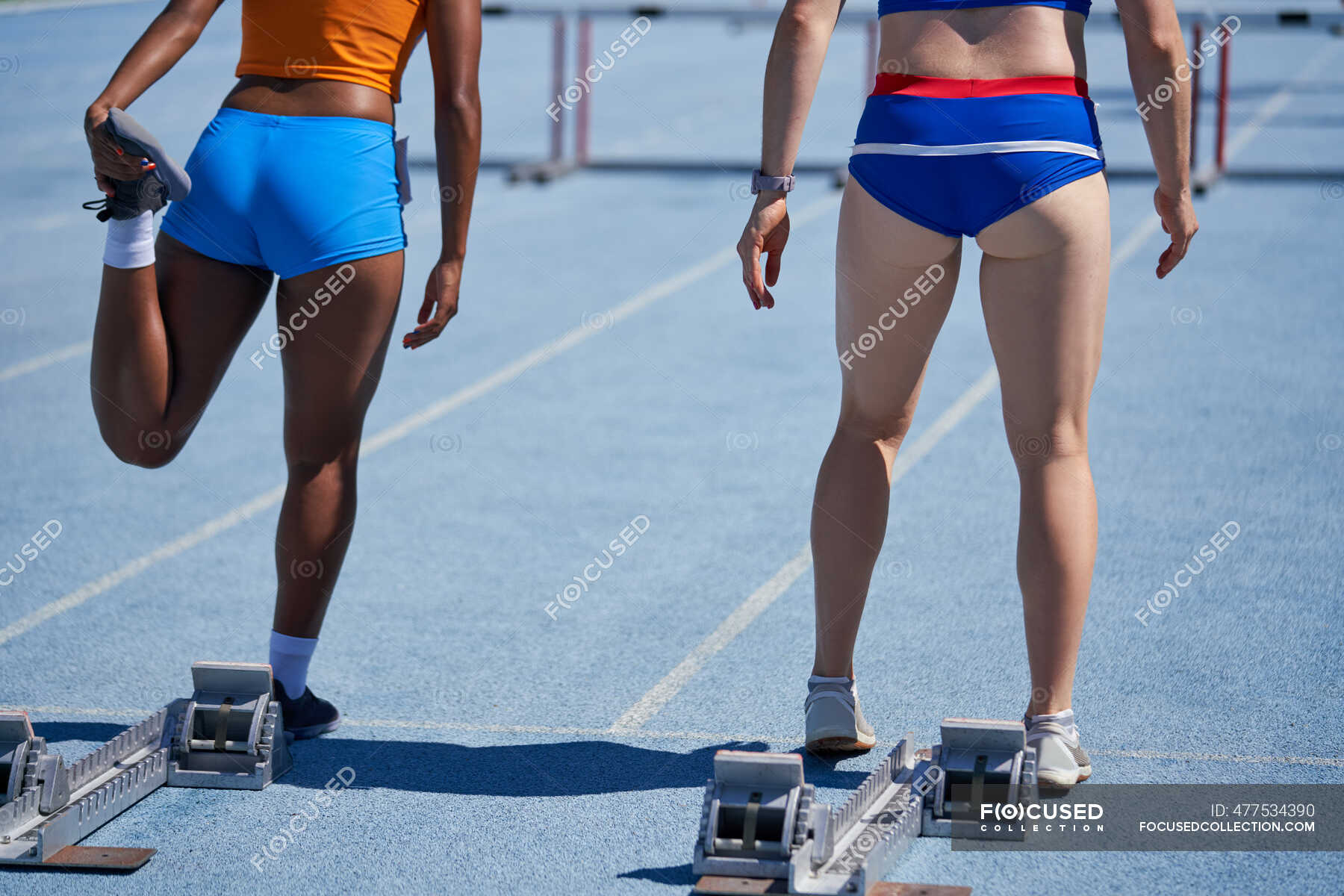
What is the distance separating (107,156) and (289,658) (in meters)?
1.18

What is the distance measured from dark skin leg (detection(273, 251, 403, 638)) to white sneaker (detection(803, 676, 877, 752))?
1.14m

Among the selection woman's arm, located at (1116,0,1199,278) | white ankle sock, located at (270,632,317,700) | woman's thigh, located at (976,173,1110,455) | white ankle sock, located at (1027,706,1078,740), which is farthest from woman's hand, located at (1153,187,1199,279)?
white ankle sock, located at (270,632,317,700)

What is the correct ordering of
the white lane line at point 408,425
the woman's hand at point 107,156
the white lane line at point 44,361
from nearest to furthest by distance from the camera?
the woman's hand at point 107,156
the white lane line at point 408,425
the white lane line at point 44,361

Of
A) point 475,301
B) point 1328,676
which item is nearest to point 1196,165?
point 475,301

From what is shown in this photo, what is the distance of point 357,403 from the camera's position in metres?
3.40

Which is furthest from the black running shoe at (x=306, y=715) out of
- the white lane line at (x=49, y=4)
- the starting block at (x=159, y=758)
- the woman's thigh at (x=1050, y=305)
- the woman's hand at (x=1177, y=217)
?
the white lane line at (x=49, y=4)

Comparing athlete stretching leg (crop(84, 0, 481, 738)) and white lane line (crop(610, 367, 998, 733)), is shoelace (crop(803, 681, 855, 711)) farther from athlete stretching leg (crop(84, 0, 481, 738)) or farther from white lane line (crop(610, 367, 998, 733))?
athlete stretching leg (crop(84, 0, 481, 738))

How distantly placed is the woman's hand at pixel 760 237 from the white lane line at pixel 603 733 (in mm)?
1065

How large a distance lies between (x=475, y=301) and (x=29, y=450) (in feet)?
10.1

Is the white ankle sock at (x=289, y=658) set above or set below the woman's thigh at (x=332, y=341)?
below

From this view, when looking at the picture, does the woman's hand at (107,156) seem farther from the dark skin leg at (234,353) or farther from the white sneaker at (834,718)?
the white sneaker at (834,718)

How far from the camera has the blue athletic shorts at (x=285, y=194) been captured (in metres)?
3.21

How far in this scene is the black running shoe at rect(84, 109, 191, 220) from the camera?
2986 mm

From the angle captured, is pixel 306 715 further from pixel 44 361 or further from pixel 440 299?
pixel 44 361
